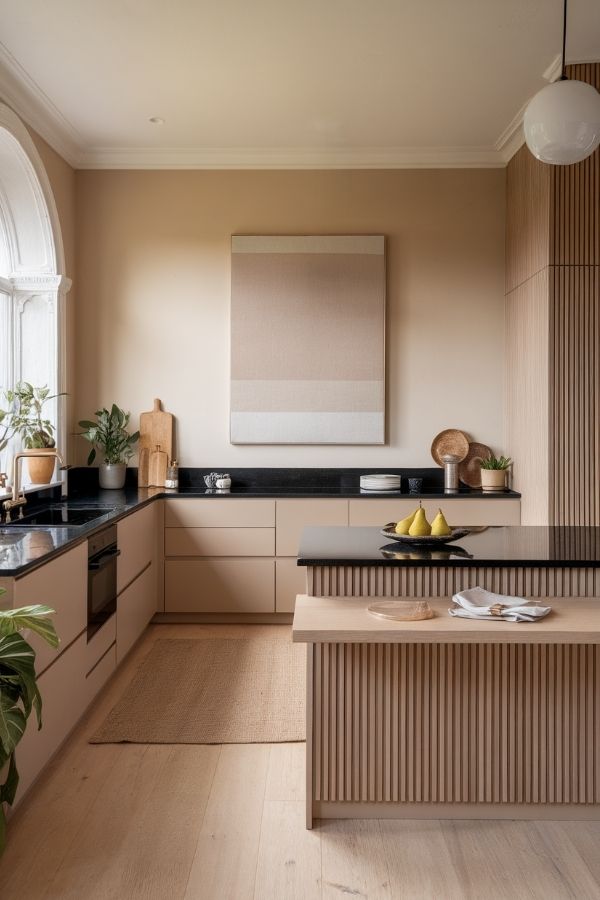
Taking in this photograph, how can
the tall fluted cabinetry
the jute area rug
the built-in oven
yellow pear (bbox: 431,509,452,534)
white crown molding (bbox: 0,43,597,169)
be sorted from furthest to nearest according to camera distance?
white crown molding (bbox: 0,43,597,169), the tall fluted cabinetry, the built-in oven, the jute area rug, yellow pear (bbox: 431,509,452,534)

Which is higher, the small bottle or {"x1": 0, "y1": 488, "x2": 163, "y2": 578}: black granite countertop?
the small bottle

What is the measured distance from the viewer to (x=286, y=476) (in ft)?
16.3

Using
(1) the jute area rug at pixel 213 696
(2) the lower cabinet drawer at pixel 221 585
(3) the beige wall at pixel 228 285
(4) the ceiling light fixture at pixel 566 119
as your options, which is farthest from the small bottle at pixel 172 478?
(4) the ceiling light fixture at pixel 566 119

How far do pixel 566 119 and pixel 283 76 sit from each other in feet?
6.83

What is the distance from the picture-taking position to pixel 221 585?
454 centimetres

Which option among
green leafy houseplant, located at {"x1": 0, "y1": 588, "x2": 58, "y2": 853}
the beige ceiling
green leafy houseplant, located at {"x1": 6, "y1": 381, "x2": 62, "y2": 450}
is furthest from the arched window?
green leafy houseplant, located at {"x1": 0, "y1": 588, "x2": 58, "y2": 853}

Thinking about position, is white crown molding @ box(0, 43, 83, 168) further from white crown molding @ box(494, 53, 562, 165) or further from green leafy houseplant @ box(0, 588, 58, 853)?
green leafy houseplant @ box(0, 588, 58, 853)

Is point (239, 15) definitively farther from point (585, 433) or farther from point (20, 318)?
point (585, 433)

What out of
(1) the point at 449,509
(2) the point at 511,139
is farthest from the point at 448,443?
(2) the point at 511,139

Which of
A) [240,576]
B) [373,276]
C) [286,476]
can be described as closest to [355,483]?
[286,476]

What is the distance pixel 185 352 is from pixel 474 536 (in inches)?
109

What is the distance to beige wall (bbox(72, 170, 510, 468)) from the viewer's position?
4.92 meters

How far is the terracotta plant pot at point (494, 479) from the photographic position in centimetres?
466

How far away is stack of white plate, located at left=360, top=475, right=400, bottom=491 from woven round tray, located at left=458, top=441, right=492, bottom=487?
0.54 metres
